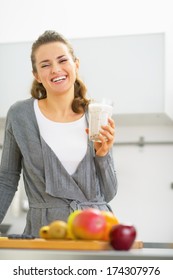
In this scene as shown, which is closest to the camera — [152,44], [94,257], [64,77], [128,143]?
[94,257]

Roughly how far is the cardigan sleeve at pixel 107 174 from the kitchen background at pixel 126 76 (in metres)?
1.64

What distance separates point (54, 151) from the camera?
5.52ft

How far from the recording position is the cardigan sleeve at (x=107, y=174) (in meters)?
1.62

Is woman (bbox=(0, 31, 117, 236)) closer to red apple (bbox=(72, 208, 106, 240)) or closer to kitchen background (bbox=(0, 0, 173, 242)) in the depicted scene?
red apple (bbox=(72, 208, 106, 240))

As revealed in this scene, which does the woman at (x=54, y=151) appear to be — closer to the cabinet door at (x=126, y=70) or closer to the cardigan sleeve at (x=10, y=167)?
the cardigan sleeve at (x=10, y=167)

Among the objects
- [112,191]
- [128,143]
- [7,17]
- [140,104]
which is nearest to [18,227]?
[128,143]

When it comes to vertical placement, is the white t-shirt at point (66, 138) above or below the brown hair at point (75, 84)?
→ below

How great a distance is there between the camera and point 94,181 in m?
1.64

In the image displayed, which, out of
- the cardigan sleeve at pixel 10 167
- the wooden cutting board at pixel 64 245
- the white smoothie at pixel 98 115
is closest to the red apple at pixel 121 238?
the wooden cutting board at pixel 64 245

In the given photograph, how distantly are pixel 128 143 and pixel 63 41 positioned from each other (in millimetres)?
1898

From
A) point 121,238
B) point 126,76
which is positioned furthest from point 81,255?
point 126,76

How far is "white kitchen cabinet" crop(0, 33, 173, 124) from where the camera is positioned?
332cm

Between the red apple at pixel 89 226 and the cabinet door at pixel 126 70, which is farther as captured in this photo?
the cabinet door at pixel 126 70
